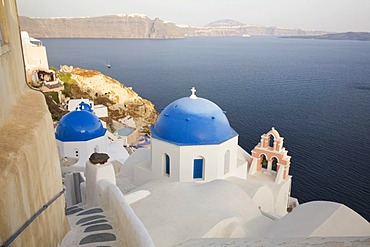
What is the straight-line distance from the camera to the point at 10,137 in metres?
3.05

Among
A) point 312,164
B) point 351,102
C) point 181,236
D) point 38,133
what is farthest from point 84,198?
point 351,102

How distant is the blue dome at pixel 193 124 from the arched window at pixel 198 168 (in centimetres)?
68

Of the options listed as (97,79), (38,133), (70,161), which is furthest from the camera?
(97,79)

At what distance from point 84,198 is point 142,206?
165 cm

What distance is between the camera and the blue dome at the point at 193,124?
1037 centimetres

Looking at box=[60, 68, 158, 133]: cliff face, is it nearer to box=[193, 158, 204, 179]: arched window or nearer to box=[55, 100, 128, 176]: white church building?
box=[55, 100, 128, 176]: white church building

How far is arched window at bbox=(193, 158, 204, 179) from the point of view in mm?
10656

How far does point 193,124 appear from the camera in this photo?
1037cm

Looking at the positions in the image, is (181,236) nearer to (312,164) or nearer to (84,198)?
(84,198)

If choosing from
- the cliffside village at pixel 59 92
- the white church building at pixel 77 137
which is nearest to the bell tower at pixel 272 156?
the white church building at pixel 77 137

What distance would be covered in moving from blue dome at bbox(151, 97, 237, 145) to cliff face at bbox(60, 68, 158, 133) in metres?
28.5

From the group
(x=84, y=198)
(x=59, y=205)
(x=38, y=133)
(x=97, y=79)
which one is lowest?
(x=97, y=79)

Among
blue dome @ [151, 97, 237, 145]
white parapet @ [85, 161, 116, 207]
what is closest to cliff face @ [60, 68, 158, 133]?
blue dome @ [151, 97, 237, 145]

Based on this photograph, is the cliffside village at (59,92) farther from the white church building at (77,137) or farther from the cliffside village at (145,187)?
the white church building at (77,137)
